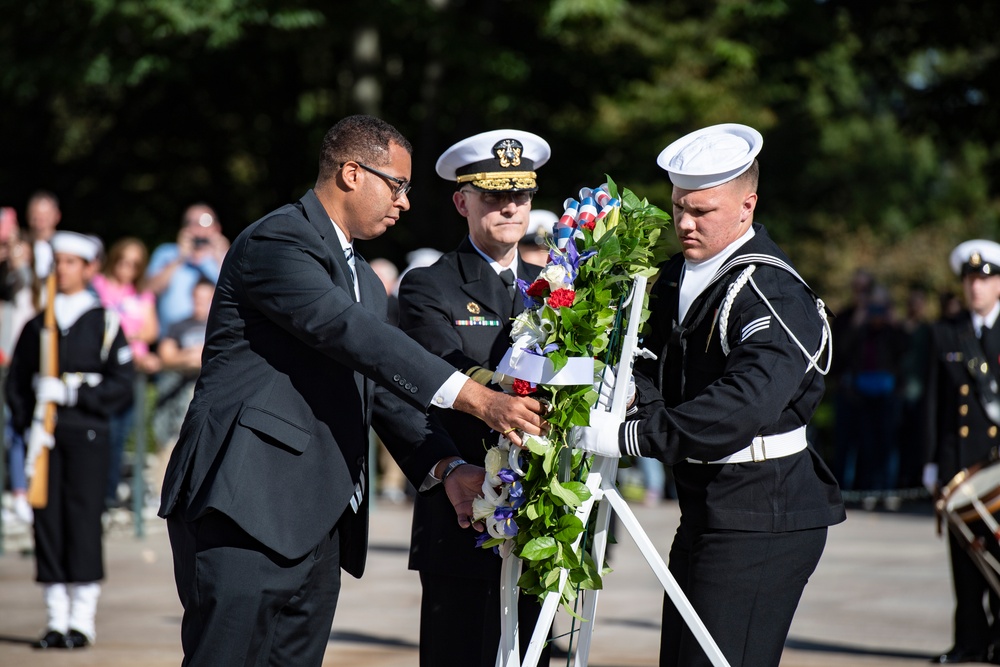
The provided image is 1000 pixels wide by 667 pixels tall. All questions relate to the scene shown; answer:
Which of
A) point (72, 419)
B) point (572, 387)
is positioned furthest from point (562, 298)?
point (72, 419)

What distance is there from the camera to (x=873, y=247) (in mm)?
30969

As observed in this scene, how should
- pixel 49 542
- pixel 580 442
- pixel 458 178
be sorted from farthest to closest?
pixel 49 542 → pixel 458 178 → pixel 580 442

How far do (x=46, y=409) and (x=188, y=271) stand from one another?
13.8 ft

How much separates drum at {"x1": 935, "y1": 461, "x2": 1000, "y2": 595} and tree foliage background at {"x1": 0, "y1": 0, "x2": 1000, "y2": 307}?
32.5ft

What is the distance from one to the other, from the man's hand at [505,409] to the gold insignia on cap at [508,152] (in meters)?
1.10

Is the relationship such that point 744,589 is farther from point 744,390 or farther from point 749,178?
point 749,178

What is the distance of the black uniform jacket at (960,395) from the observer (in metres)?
7.79

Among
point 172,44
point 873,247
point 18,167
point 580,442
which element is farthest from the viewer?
point 873,247

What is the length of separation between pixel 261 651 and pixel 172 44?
15.1m

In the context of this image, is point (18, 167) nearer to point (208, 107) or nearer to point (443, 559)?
point (208, 107)

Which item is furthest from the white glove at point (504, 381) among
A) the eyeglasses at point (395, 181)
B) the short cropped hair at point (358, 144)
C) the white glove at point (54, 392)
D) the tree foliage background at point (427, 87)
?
the tree foliage background at point (427, 87)

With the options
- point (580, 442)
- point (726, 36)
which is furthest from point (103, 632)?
point (726, 36)

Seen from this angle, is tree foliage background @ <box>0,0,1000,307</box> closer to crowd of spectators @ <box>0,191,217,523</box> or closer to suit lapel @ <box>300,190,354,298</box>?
crowd of spectators @ <box>0,191,217,523</box>

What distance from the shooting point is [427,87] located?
62.1ft
